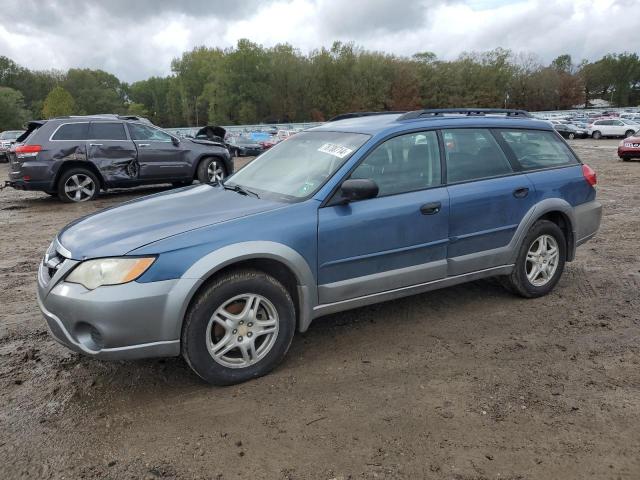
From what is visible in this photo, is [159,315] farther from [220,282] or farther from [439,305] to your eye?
[439,305]

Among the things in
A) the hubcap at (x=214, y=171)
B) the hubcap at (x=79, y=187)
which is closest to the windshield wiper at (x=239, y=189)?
the hubcap at (x=79, y=187)

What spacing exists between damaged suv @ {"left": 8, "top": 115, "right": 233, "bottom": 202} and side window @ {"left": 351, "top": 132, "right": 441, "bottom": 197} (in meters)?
7.00

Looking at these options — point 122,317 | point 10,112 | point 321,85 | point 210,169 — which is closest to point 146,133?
point 210,169

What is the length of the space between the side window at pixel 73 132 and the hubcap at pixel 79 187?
759 millimetres

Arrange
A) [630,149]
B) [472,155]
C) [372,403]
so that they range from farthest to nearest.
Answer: [630,149]
[472,155]
[372,403]

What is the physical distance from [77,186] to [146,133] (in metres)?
1.82

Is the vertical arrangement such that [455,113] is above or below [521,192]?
above

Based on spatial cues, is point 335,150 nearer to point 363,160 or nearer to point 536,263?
point 363,160

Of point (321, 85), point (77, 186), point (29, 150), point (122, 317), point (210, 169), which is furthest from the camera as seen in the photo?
point (321, 85)

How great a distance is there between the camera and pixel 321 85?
308ft

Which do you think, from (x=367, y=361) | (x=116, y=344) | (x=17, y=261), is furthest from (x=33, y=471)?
(x=17, y=261)

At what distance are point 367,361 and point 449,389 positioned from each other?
60 centimetres

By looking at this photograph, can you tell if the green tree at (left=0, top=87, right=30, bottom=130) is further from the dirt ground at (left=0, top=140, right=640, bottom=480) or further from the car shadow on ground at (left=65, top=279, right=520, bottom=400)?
the car shadow on ground at (left=65, top=279, right=520, bottom=400)

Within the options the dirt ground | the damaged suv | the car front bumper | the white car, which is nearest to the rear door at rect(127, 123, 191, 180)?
the damaged suv
